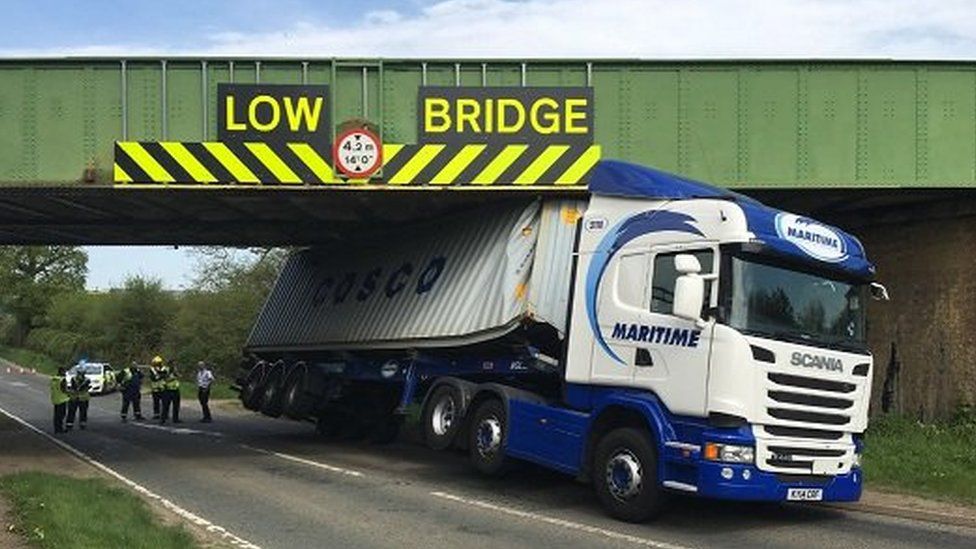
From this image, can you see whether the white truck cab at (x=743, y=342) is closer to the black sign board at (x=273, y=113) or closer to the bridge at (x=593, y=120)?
the bridge at (x=593, y=120)

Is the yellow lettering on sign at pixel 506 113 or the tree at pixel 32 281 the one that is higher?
the yellow lettering on sign at pixel 506 113

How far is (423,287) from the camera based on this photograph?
Answer: 634 inches

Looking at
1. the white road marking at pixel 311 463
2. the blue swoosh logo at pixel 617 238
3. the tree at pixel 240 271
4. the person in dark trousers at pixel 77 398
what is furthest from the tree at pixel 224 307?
the blue swoosh logo at pixel 617 238

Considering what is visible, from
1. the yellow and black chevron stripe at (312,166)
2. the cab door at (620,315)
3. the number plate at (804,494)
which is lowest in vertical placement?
the number plate at (804,494)

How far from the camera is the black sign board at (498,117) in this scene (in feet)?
48.5

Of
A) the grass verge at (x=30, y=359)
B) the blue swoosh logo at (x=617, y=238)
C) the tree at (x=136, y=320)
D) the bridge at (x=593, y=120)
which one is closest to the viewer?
the blue swoosh logo at (x=617, y=238)

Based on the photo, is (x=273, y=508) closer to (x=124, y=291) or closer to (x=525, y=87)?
(x=525, y=87)

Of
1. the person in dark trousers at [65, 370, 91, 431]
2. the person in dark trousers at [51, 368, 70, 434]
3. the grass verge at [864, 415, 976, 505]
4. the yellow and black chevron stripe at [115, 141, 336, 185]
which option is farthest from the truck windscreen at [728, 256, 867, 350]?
the person in dark trousers at [65, 370, 91, 431]

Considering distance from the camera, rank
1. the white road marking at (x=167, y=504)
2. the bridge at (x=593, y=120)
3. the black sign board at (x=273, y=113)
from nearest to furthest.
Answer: the white road marking at (x=167, y=504) < the black sign board at (x=273, y=113) < the bridge at (x=593, y=120)

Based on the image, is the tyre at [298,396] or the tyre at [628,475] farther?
the tyre at [298,396]

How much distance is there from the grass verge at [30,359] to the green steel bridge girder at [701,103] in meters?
59.4

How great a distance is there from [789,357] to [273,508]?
571 cm

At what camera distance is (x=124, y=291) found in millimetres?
67438

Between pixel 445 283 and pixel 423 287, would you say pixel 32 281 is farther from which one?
pixel 445 283
